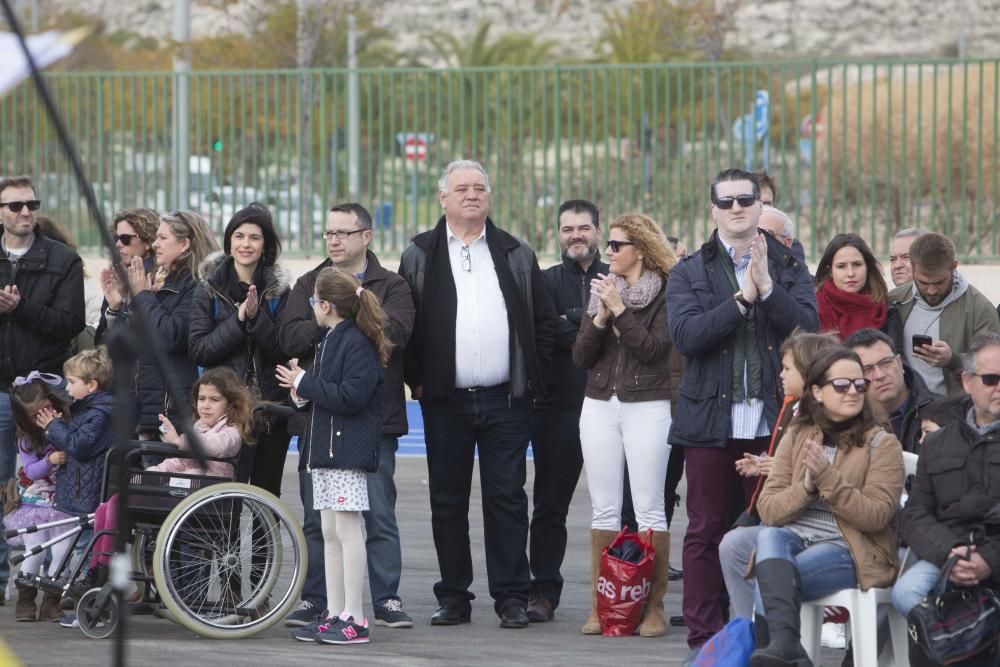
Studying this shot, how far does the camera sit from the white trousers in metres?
7.69

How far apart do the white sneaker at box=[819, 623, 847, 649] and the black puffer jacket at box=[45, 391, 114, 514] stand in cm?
322

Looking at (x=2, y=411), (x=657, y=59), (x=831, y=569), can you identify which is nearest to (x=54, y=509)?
(x=2, y=411)

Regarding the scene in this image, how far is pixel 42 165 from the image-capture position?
19703 millimetres

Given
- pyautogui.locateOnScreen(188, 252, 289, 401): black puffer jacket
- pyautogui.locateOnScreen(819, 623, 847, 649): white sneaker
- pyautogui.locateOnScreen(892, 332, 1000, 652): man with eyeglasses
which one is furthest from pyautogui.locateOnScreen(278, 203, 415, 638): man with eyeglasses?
pyautogui.locateOnScreen(892, 332, 1000, 652): man with eyeglasses

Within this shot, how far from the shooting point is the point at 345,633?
7.60 m

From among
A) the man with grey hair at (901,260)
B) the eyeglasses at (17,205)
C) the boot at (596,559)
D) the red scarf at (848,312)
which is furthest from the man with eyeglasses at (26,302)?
the man with grey hair at (901,260)

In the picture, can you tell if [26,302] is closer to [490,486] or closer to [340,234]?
[340,234]

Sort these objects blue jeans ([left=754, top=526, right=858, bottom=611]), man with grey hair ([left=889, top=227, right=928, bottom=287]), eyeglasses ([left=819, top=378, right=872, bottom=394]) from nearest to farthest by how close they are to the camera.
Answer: blue jeans ([left=754, top=526, right=858, bottom=611]), eyeglasses ([left=819, top=378, right=872, bottom=394]), man with grey hair ([left=889, top=227, right=928, bottom=287])

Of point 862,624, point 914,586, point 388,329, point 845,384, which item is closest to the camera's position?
point 914,586

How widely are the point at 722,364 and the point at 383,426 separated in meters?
1.64

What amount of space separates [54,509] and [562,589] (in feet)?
8.34

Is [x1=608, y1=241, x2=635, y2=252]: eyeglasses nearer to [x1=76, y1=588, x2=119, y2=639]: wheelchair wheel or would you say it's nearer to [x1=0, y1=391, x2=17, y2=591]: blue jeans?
[x1=76, y1=588, x2=119, y2=639]: wheelchair wheel

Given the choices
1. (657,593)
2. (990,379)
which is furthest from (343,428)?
(990,379)

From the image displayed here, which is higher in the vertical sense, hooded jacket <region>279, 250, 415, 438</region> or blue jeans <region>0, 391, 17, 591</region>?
hooded jacket <region>279, 250, 415, 438</region>
